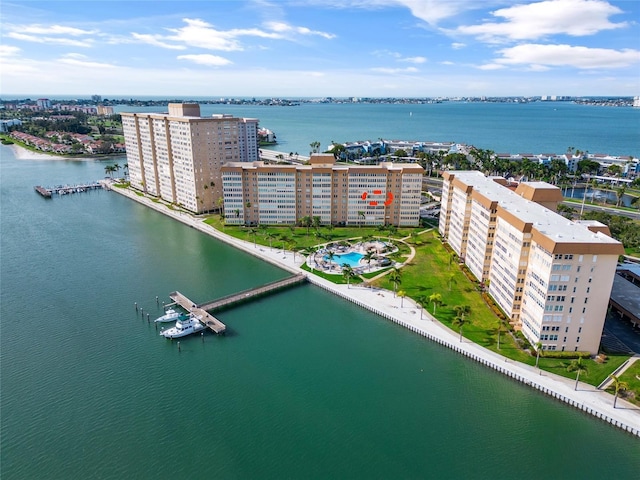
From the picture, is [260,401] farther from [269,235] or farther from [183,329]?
[269,235]

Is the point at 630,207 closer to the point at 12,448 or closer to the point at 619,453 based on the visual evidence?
the point at 619,453

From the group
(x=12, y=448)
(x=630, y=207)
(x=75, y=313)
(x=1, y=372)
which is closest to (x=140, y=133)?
(x=75, y=313)

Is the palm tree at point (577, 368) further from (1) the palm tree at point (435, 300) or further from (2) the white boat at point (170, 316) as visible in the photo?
(2) the white boat at point (170, 316)

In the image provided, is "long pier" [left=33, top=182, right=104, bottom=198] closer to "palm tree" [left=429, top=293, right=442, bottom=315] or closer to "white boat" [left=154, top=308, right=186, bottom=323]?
"white boat" [left=154, top=308, right=186, bottom=323]

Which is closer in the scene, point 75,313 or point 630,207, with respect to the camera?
point 75,313

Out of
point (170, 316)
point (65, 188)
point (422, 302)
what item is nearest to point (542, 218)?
point (422, 302)

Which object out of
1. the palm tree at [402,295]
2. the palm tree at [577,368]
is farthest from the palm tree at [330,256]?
the palm tree at [577,368]
